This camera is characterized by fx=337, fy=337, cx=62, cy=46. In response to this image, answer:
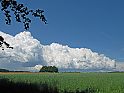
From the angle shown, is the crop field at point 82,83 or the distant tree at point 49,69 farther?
the distant tree at point 49,69

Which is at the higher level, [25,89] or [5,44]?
[5,44]

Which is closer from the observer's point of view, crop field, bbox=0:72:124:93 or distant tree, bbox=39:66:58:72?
crop field, bbox=0:72:124:93

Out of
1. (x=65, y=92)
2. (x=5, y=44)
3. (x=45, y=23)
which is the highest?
(x=45, y=23)

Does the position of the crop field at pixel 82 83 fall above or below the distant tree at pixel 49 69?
below

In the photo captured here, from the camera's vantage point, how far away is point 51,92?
2498cm

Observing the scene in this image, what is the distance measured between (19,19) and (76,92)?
25.3 ft

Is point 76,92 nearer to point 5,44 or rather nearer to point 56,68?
point 5,44

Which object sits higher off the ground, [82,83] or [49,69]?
[49,69]

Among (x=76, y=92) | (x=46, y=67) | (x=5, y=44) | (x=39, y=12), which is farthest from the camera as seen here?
(x=46, y=67)

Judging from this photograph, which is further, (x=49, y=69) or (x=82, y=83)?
(x=49, y=69)

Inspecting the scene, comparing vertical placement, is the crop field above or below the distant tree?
below

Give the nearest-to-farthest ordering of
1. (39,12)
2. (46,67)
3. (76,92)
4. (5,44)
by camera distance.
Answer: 1. (5,44)
2. (39,12)
3. (76,92)
4. (46,67)

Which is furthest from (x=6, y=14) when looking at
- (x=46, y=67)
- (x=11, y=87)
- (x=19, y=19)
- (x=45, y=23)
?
(x=46, y=67)

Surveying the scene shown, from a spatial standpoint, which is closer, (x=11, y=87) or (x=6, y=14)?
(x=6, y=14)
